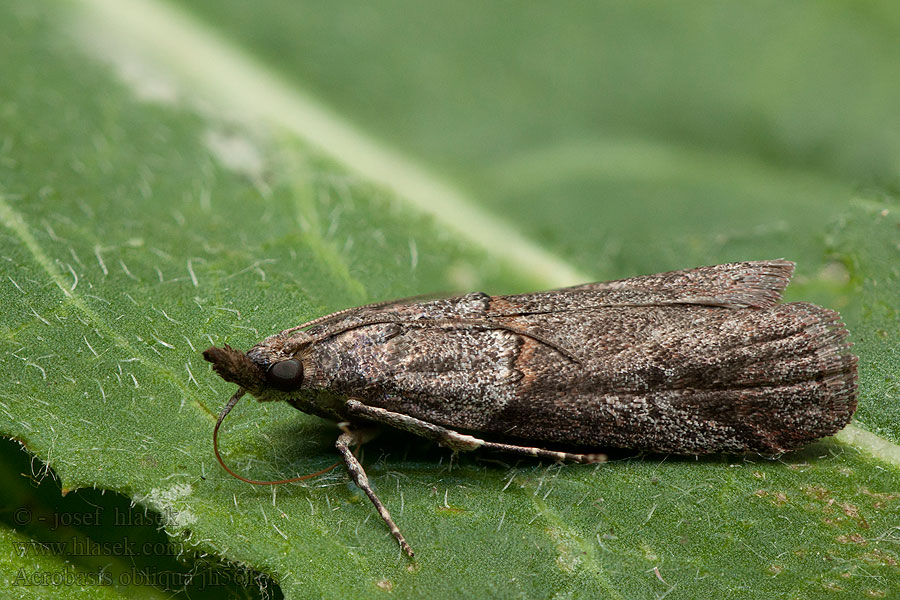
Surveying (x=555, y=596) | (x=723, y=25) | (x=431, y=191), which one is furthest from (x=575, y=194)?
(x=555, y=596)

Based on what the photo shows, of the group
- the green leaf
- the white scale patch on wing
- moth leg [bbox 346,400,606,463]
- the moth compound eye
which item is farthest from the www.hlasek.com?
the white scale patch on wing

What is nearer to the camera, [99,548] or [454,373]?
[99,548]

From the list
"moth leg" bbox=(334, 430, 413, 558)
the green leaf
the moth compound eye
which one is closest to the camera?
"moth leg" bbox=(334, 430, 413, 558)

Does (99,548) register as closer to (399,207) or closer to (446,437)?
(446,437)

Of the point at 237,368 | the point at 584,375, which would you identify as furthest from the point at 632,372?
the point at 237,368

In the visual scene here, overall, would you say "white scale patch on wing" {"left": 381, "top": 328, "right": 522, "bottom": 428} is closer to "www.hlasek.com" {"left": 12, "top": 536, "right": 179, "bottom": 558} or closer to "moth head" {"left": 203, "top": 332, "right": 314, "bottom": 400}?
"moth head" {"left": 203, "top": 332, "right": 314, "bottom": 400}

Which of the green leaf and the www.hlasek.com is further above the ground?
the green leaf
